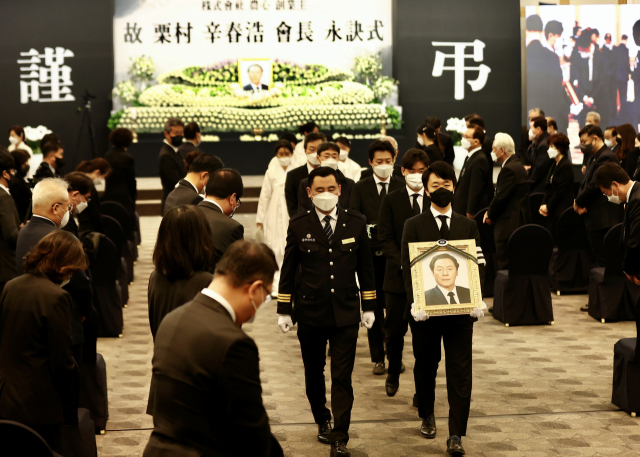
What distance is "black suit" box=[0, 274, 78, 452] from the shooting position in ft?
10.8

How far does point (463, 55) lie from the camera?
56.7ft

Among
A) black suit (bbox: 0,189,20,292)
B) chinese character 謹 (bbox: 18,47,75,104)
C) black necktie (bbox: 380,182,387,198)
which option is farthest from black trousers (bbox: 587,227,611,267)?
chinese character 謹 (bbox: 18,47,75,104)

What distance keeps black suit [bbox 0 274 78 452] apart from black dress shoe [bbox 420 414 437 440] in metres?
2.21

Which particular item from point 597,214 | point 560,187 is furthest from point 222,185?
point 560,187

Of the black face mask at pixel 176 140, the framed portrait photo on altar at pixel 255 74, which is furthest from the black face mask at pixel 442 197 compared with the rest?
the framed portrait photo on altar at pixel 255 74

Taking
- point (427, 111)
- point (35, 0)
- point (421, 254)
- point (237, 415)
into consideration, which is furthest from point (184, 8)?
point (237, 415)

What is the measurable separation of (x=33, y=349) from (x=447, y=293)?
2.09 meters

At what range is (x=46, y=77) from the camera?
16828 mm

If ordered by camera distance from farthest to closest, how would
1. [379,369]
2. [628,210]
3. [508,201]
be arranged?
[508,201] < [379,369] < [628,210]

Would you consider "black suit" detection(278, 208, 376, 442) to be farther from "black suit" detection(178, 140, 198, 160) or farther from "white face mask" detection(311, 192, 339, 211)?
"black suit" detection(178, 140, 198, 160)

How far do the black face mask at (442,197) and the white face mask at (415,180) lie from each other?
0.88 m

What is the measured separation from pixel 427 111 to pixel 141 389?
500 inches

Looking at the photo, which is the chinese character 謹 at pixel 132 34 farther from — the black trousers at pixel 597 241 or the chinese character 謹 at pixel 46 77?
the black trousers at pixel 597 241

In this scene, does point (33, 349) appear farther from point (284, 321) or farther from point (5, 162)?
point (5, 162)
